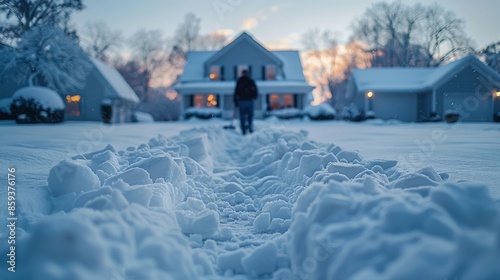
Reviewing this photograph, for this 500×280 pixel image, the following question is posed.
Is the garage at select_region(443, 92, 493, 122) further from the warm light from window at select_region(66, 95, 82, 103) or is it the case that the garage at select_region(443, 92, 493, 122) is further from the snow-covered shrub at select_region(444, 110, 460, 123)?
the warm light from window at select_region(66, 95, 82, 103)

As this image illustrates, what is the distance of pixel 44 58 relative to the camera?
33.1ft

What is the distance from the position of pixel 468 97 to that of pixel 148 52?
108ft

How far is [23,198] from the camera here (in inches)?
84.9

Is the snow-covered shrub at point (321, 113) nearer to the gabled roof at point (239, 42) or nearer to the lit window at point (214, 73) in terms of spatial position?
the gabled roof at point (239, 42)

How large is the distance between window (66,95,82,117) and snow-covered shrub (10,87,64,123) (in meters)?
5.11

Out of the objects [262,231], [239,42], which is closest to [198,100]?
[239,42]

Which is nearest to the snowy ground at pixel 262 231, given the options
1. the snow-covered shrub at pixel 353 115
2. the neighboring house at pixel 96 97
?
the neighboring house at pixel 96 97

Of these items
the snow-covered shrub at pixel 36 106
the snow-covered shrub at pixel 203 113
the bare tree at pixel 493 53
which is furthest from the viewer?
the snow-covered shrub at pixel 203 113

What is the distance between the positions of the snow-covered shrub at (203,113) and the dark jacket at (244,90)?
13.9m

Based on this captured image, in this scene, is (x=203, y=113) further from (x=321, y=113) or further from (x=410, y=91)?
(x=410, y=91)

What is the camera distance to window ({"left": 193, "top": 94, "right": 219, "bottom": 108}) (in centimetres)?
2477

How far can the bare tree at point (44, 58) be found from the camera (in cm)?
793

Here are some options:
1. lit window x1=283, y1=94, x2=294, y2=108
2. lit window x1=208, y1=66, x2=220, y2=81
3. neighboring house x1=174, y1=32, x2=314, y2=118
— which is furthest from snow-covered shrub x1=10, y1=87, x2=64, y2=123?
lit window x1=283, y1=94, x2=294, y2=108

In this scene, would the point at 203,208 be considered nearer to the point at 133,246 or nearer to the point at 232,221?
the point at 232,221
